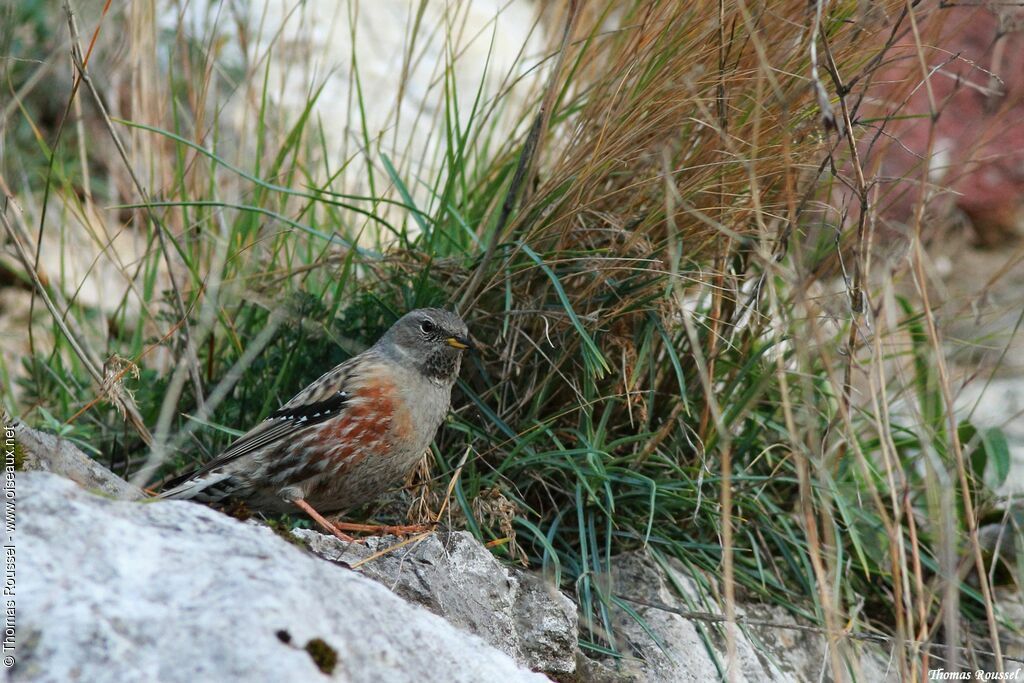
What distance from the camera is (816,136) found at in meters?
3.41

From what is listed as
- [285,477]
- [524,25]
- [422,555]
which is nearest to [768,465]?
[422,555]

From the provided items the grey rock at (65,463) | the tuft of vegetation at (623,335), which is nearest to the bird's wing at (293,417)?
the tuft of vegetation at (623,335)

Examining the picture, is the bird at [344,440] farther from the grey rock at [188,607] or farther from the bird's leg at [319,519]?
the grey rock at [188,607]

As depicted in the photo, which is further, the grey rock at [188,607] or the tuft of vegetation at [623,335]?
the tuft of vegetation at [623,335]

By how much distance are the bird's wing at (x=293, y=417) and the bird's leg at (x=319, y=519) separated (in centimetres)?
23

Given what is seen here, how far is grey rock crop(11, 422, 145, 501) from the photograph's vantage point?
8.82 ft

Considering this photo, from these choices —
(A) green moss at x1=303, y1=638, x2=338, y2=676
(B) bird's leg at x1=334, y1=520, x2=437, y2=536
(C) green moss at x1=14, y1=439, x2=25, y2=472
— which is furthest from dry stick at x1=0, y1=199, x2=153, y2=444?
(A) green moss at x1=303, y1=638, x2=338, y2=676

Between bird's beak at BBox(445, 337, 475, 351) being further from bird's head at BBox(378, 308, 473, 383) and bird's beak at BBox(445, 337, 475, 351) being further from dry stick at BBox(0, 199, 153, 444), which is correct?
dry stick at BBox(0, 199, 153, 444)

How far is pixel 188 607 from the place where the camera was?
6.26 feet

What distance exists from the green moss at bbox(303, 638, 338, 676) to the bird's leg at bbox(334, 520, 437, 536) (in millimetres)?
1154

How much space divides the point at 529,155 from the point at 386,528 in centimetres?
129

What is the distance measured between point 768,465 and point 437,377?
4.10ft

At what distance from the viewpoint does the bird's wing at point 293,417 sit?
341 cm

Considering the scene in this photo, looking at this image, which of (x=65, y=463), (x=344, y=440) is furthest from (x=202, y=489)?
(x=65, y=463)
